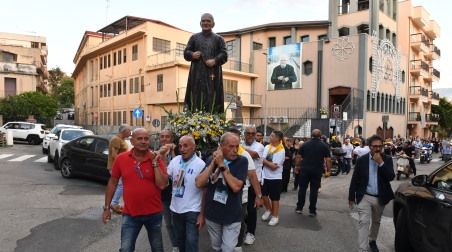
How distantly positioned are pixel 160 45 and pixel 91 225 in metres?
28.8

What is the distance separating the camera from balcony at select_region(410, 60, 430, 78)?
4488cm

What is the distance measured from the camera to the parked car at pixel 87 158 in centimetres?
1101

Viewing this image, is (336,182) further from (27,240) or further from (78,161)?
(27,240)

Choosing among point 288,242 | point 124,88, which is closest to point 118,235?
point 288,242

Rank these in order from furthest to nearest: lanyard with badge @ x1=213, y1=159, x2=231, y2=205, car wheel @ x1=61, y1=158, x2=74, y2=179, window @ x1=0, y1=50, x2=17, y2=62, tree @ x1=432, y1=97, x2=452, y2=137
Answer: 1. tree @ x1=432, y1=97, x2=452, y2=137
2. window @ x1=0, y1=50, x2=17, y2=62
3. car wheel @ x1=61, y1=158, x2=74, y2=179
4. lanyard with badge @ x1=213, y1=159, x2=231, y2=205

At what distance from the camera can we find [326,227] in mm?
7191

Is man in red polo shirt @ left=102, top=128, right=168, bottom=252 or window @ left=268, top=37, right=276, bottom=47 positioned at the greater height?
window @ left=268, top=37, right=276, bottom=47

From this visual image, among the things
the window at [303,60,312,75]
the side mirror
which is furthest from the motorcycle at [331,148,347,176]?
the window at [303,60,312,75]

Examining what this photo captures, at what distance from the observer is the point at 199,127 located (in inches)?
239

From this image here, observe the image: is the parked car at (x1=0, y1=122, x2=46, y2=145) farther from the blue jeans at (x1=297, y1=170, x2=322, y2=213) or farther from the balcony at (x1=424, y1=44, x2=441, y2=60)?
the balcony at (x1=424, y1=44, x2=441, y2=60)

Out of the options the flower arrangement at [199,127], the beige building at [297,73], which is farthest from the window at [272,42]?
the flower arrangement at [199,127]

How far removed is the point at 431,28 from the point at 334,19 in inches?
947

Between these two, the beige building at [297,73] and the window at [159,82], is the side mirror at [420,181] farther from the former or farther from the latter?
the window at [159,82]

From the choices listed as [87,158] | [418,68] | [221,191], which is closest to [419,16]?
[418,68]
